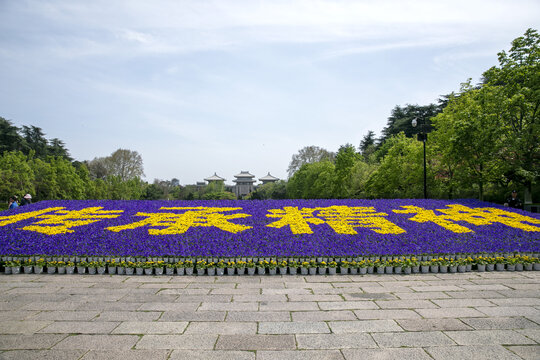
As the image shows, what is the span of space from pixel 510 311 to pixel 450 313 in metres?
1.06

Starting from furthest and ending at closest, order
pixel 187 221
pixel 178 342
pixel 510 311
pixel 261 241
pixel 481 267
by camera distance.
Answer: pixel 187 221, pixel 261 241, pixel 481 267, pixel 510 311, pixel 178 342

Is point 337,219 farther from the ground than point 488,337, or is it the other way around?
point 337,219

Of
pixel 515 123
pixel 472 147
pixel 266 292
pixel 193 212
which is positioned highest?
pixel 515 123

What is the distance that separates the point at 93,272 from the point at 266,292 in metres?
4.76

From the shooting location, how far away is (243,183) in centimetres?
11144

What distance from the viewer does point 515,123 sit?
18516mm

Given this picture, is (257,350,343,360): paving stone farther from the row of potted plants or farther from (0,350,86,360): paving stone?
the row of potted plants

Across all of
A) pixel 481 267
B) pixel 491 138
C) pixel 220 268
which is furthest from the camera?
pixel 491 138

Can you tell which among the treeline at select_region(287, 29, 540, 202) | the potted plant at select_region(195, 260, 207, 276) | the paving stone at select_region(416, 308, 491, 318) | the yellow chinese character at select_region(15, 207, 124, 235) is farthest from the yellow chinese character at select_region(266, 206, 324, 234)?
the treeline at select_region(287, 29, 540, 202)

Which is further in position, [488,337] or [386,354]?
[488,337]

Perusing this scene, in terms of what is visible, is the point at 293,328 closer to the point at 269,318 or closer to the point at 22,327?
the point at 269,318

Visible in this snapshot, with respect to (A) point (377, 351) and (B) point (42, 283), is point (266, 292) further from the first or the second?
(B) point (42, 283)

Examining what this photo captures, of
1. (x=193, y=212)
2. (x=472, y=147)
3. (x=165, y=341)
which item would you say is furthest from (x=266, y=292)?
(x=472, y=147)

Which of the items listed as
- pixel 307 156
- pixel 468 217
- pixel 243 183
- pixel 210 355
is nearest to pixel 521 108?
pixel 468 217
